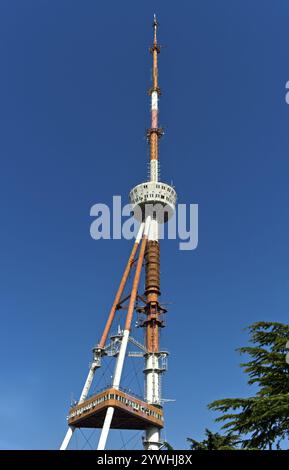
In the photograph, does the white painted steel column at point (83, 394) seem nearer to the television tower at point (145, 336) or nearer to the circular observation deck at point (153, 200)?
the television tower at point (145, 336)

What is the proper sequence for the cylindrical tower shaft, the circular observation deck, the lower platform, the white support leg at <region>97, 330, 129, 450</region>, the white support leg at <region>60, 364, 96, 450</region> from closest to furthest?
the white support leg at <region>97, 330, 129, 450</region> → the lower platform → the white support leg at <region>60, 364, 96, 450</region> → the cylindrical tower shaft → the circular observation deck

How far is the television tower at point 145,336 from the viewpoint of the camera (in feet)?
233

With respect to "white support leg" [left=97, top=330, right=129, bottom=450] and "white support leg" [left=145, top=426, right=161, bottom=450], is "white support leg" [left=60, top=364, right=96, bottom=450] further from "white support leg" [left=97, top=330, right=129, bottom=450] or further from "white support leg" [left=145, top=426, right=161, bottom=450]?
"white support leg" [left=145, top=426, right=161, bottom=450]

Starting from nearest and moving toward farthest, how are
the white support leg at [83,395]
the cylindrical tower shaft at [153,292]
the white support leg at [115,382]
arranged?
the white support leg at [115,382], the white support leg at [83,395], the cylindrical tower shaft at [153,292]

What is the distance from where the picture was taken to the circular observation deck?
95000mm

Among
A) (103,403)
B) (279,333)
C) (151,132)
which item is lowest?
Result: (279,333)

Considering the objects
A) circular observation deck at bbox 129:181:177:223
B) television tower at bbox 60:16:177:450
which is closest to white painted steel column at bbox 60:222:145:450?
television tower at bbox 60:16:177:450

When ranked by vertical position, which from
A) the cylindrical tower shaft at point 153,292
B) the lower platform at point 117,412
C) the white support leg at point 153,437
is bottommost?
the white support leg at point 153,437

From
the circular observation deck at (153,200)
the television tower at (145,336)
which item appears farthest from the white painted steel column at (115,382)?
the circular observation deck at (153,200)

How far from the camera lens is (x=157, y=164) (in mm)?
97938

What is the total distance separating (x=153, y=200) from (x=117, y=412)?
3800 centimetres
